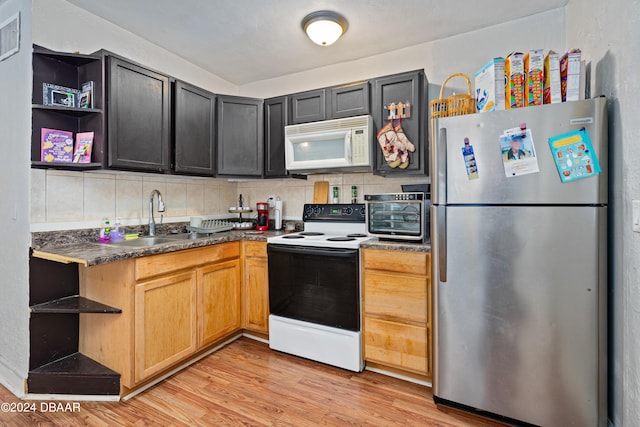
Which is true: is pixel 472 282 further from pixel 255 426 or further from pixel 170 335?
pixel 170 335

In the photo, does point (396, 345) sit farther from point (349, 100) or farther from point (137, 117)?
point (137, 117)

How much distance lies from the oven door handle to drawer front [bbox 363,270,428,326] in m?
0.19

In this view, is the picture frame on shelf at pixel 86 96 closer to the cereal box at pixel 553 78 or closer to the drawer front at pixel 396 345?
the drawer front at pixel 396 345

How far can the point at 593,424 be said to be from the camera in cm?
145

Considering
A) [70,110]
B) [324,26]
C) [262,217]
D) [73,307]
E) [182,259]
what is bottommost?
[73,307]

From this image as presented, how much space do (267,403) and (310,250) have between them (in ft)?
3.29

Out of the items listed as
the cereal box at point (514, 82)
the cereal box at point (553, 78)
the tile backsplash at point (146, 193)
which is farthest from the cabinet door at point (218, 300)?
the cereal box at point (553, 78)

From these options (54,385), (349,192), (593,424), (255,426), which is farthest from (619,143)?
(54,385)

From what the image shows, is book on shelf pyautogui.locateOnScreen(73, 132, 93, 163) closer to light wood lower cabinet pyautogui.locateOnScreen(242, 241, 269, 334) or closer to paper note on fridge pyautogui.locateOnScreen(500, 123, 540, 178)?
light wood lower cabinet pyautogui.locateOnScreen(242, 241, 269, 334)

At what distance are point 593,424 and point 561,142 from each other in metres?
1.34

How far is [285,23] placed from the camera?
2283 mm

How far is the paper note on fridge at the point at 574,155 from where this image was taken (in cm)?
143

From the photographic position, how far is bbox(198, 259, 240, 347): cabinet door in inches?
91.0

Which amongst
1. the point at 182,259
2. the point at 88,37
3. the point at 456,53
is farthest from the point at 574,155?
the point at 88,37
